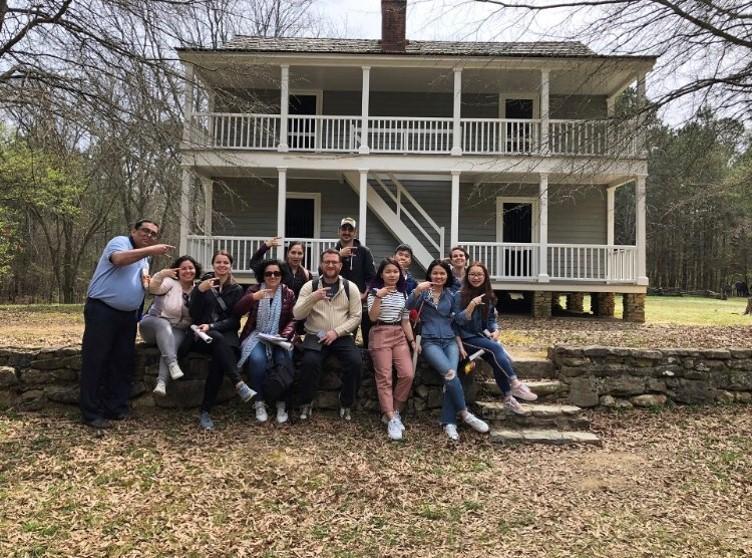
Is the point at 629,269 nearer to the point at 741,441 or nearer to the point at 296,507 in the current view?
the point at 741,441

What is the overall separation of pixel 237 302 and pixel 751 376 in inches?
203

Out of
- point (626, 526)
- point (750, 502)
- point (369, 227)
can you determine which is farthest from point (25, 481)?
point (369, 227)

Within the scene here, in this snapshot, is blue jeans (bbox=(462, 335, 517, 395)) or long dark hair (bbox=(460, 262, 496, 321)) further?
Answer: long dark hair (bbox=(460, 262, 496, 321))

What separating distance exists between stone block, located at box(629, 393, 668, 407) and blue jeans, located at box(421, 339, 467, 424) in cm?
192

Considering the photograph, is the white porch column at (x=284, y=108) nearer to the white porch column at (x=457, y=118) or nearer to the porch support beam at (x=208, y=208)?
the porch support beam at (x=208, y=208)

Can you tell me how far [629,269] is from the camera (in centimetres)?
1112

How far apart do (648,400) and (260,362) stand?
12.4ft

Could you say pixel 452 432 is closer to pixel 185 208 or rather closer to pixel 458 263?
pixel 458 263

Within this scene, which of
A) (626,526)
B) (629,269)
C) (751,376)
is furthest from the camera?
(629,269)

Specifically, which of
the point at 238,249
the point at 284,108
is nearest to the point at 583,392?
the point at 238,249

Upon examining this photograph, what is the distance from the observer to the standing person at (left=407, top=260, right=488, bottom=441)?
4.30 metres

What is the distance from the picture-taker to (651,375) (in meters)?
5.12

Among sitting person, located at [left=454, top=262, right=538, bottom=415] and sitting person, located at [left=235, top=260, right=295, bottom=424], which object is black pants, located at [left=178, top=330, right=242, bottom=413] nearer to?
sitting person, located at [left=235, top=260, right=295, bottom=424]

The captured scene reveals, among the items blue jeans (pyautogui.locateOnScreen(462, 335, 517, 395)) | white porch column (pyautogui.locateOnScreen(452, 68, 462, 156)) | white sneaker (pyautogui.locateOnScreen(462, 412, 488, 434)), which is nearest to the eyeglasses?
blue jeans (pyautogui.locateOnScreen(462, 335, 517, 395))
